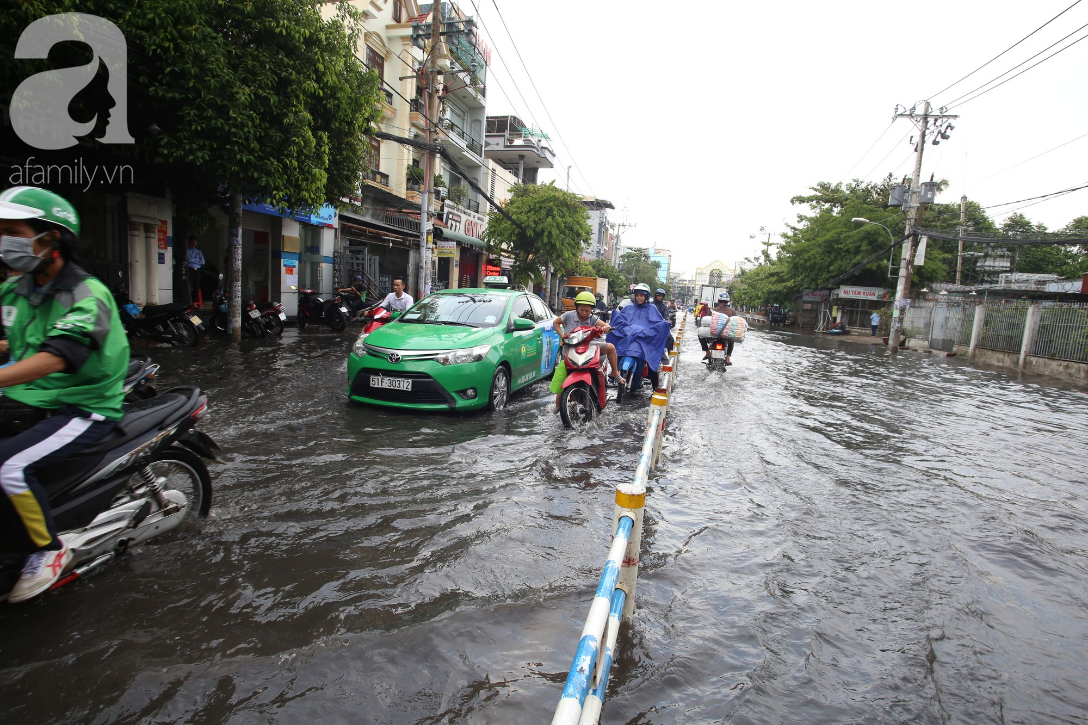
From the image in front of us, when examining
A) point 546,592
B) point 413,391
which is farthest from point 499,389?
point 546,592

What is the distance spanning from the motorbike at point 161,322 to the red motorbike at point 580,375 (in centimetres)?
743

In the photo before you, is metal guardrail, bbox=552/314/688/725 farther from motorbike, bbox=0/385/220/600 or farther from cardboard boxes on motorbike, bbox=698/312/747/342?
cardboard boxes on motorbike, bbox=698/312/747/342

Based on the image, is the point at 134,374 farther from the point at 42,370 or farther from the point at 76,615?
the point at 76,615

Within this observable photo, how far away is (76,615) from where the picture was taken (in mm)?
2553

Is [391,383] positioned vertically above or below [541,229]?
below

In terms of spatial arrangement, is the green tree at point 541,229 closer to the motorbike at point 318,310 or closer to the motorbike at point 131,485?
the motorbike at point 318,310

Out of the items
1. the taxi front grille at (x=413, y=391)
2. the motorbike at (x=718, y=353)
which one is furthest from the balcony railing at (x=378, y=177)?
the taxi front grille at (x=413, y=391)

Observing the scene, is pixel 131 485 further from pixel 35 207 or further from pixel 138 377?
pixel 35 207

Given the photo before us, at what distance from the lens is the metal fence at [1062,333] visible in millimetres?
16328

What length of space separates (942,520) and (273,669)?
15.3 ft

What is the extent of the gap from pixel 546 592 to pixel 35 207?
2828mm

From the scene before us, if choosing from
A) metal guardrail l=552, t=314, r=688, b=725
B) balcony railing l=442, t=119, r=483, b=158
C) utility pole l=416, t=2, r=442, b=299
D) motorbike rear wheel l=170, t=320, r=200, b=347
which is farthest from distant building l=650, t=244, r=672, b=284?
metal guardrail l=552, t=314, r=688, b=725

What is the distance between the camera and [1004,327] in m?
19.7

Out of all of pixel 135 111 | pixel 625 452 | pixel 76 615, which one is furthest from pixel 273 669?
pixel 135 111
